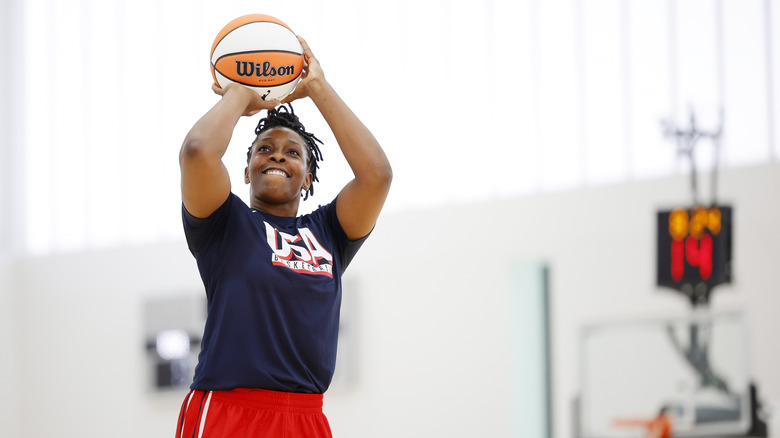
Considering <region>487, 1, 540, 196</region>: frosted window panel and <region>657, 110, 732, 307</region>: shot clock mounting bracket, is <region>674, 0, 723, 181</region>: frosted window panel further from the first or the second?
<region>487, 1, 540, 196</region>: frosted window panel

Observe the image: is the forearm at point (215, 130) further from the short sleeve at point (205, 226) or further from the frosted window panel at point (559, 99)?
the frosted window panel at point (559, 99)

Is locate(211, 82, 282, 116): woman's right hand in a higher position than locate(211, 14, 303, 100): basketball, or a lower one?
lower

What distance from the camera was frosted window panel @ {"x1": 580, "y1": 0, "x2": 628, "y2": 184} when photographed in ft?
20.4

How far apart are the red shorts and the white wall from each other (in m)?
3.79

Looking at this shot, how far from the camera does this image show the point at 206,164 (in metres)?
2.16

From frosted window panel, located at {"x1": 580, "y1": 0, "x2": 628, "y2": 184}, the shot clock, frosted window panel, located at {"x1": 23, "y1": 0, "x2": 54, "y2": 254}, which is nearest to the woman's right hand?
the shot clock

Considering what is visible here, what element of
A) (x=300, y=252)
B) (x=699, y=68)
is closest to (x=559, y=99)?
(x=699, y=68)

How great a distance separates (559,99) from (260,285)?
4.57 metres

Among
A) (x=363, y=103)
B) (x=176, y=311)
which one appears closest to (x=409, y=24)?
(x=363, y=103)

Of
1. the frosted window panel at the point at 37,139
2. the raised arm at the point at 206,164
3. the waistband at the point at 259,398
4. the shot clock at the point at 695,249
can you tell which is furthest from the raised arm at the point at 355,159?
the frosted window panel at the point at 37,139

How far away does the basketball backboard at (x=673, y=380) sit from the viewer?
5.11m

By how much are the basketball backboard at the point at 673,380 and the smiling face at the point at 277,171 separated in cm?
341

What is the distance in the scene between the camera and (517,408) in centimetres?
640

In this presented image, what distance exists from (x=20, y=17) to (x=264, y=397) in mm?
7408
